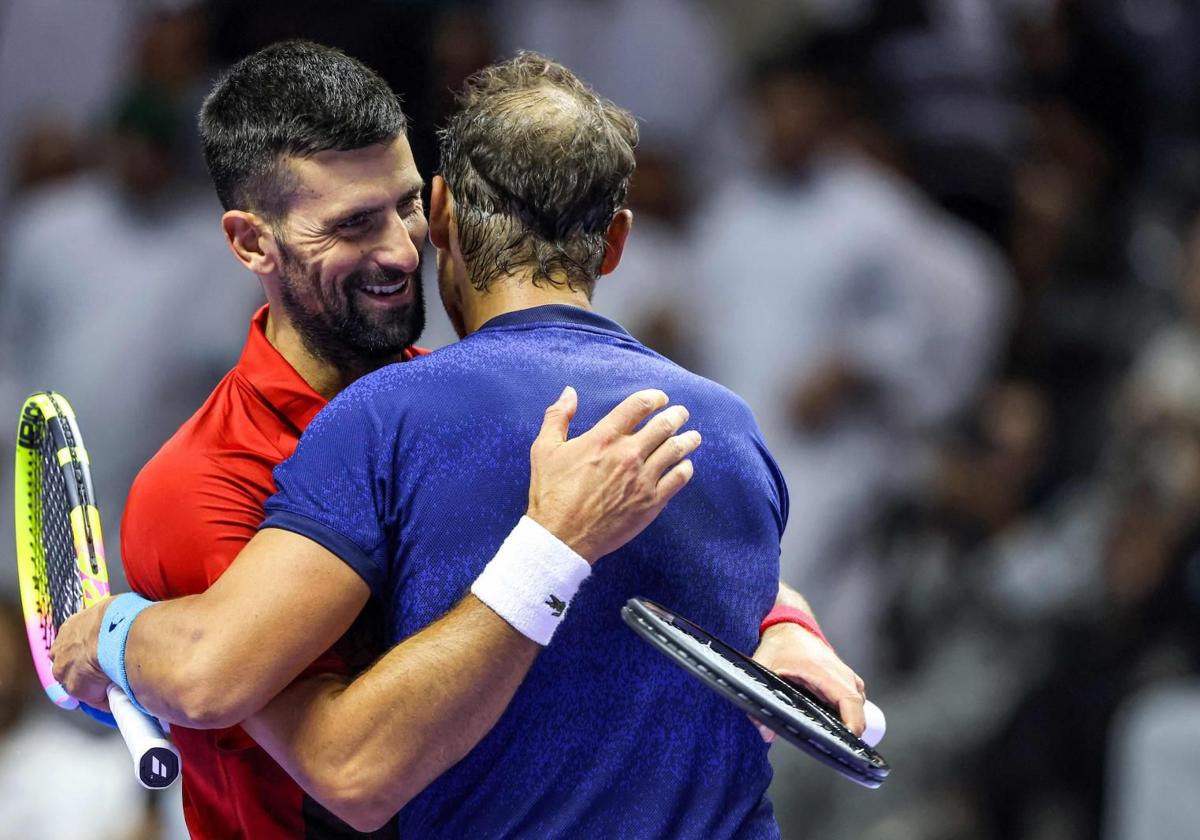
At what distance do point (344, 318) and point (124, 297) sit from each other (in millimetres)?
5561

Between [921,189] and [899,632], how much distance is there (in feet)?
6.06

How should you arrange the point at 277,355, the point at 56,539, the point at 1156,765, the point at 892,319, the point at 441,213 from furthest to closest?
the point at 892,319 → the point at 1156,765 → the point at 56,539 → the point at 277,355 → the point at 441,213

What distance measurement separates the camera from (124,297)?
26.7 feet

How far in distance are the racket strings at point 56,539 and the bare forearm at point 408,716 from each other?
0.81 metres

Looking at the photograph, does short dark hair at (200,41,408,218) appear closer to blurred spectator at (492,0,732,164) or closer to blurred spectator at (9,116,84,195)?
blurred spectator at (492,0,732,164)

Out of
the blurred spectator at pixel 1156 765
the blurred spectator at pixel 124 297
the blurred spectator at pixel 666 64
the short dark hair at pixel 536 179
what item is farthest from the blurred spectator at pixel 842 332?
the short dark hair at pixel 536 179

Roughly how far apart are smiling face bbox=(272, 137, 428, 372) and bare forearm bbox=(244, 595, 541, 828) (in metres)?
0.58

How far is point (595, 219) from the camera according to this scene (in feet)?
8.96

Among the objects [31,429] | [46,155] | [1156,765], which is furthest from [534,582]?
[46,155]

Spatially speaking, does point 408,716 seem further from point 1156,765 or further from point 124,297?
point 124,297

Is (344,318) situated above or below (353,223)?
below

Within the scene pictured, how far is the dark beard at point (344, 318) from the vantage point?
2.84 metres

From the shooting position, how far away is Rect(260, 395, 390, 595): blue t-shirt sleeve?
8.07 feet

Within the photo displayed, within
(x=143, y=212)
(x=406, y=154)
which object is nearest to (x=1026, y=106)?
(x=143, y=212)
